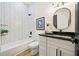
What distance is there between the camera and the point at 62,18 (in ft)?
4.28

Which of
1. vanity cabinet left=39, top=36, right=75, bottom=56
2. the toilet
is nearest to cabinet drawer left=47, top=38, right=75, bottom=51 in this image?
vanity cabinet left=39, top=36, right=75, bottom=56

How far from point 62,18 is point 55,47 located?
0.44 meters

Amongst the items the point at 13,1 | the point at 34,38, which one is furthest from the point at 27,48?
the point at 13,1

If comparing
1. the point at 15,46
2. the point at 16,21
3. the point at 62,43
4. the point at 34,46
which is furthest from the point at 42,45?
the point at 16,21

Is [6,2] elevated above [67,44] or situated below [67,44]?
above

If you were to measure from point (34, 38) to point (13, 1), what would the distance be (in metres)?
0.60

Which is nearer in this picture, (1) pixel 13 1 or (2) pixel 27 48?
(1) pixel 13 1

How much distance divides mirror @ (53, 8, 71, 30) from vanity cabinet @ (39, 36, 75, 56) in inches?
9.0

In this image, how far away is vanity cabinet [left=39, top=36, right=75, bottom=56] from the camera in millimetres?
1185

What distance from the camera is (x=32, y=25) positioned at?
4.19 feet

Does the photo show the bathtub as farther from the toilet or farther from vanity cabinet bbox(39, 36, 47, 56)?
vanity cabinet bbox(39, 36, 47, 56)

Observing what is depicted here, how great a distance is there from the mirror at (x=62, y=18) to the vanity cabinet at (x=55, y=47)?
23 centimetres

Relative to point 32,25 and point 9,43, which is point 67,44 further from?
point 9,43

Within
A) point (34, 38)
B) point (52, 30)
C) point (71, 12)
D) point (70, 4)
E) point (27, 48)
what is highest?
point (70, 4)
